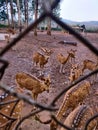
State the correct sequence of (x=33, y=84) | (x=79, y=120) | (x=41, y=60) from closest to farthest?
1. (x=79, y=120)
2. (x=33, y=84)
3. (x=41, y=60)

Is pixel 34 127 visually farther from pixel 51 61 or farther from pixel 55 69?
pixel 51 61

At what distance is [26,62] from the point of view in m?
11.6

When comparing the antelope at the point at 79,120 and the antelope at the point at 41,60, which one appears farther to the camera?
the antelope at the point at 41,60

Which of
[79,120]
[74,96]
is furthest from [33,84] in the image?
[79,120]

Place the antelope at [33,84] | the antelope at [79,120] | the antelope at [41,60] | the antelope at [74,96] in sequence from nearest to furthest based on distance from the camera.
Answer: the antelope at [79,120] → the antelope at [74,96] → the antelope at [33,84] → the antelope at [41,60]

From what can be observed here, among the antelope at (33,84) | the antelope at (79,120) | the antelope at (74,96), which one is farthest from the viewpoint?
the antelope at (33,84)

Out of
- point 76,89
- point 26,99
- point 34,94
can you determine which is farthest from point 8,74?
point 26,99

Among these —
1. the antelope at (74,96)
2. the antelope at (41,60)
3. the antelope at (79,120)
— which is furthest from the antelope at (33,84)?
the antelope at (41,60)

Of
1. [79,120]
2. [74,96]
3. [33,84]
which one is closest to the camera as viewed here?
[79,120]

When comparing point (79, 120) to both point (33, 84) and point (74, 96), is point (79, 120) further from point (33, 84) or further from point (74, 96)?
point (33, 84)

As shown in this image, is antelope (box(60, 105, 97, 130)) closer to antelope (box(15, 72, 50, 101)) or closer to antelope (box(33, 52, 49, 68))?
antelope (box(15, 72, 50, 101))

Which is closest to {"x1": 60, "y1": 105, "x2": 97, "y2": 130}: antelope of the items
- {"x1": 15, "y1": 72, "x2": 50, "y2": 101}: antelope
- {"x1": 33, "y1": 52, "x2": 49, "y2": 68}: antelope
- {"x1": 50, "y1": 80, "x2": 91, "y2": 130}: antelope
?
{"x1": 50, "y1": 80, "x2": 91, "y2": 130}: antelope

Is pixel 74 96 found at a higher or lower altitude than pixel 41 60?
higher

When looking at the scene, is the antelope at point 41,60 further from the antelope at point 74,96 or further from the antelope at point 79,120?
the antelope at point 79,120
